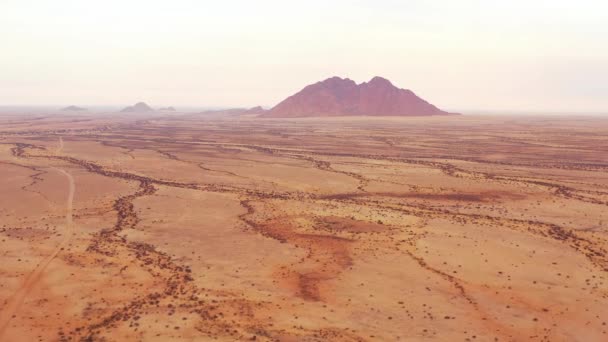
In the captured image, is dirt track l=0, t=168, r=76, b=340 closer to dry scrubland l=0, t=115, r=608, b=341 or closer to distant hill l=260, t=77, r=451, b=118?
dry scrubland l=0, t=115, r=608, b=341

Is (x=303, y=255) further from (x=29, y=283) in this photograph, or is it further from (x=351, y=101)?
(x=351, y=101)

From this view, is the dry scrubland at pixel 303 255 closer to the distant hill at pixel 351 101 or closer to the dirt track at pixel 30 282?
the dirt track at pixel 30 282

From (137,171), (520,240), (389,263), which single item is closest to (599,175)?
(520,240)

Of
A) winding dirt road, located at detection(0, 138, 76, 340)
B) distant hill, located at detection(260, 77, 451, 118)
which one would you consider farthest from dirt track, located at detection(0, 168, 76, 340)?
distant hill, located at detection(260, 77, 451, 118)

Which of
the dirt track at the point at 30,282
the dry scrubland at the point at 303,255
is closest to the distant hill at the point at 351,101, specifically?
the dry scrubland at the point at 303,255

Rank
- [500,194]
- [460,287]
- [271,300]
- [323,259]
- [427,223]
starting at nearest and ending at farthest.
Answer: [271,300]
[460,287]
[323,259]
[427,223]
[500,194]

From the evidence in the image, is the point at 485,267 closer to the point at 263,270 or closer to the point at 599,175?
the point at 263,270

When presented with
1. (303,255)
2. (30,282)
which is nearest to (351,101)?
(303,255)
